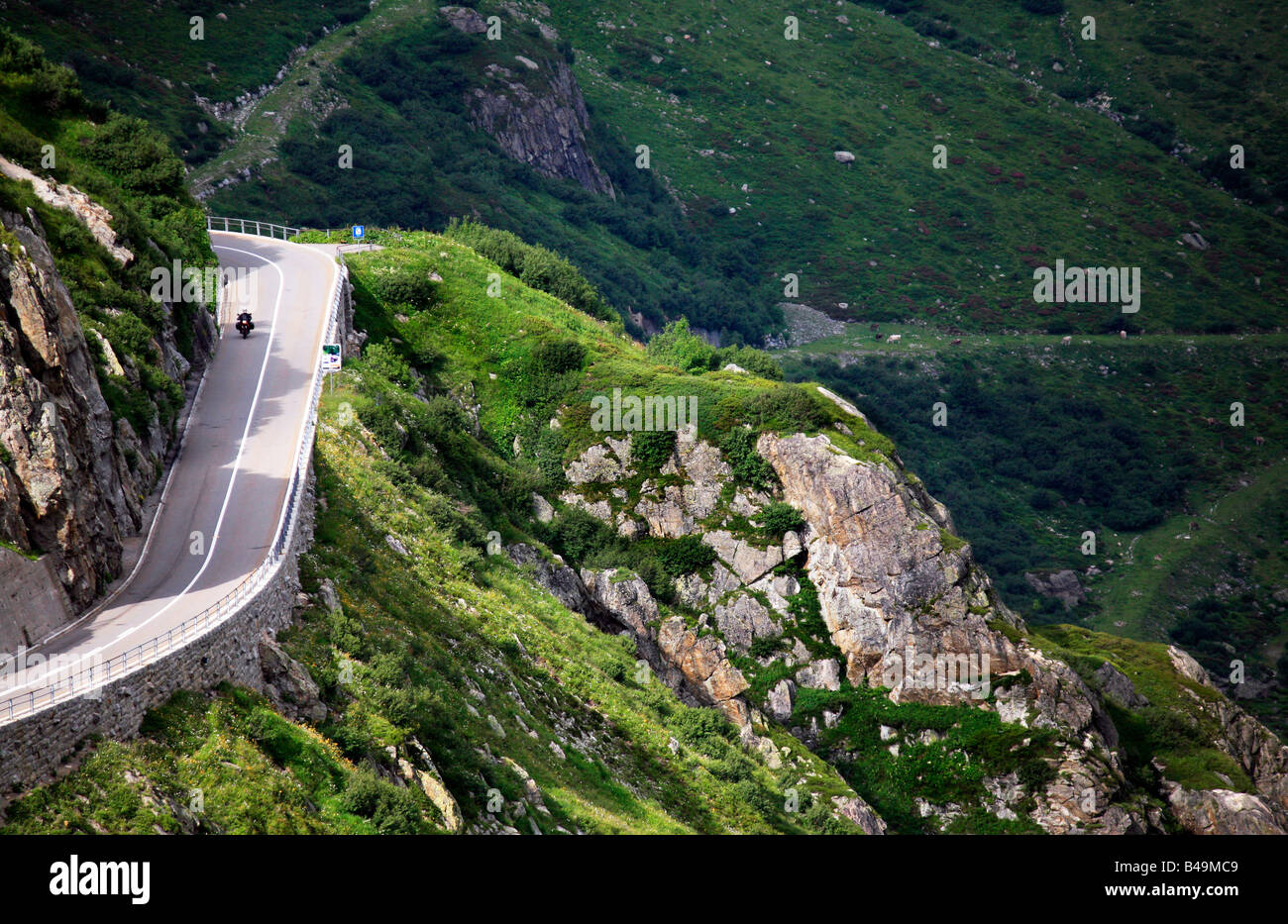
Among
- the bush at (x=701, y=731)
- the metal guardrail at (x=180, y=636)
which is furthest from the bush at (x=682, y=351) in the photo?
the metal guardrail at (x=180, y=636)

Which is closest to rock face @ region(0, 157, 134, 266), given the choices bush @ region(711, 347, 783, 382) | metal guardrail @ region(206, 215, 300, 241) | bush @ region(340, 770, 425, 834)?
metal guardrail @ region(206, 215, 300, 241)

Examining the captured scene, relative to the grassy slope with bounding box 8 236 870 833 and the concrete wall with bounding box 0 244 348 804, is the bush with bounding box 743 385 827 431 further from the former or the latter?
the concrete wall with bounding box 0 244 348 804

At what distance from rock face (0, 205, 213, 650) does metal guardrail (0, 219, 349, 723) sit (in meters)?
3.28

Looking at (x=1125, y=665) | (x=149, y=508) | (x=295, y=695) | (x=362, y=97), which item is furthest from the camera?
(x=362, y=97)

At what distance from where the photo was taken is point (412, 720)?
31.9 meters

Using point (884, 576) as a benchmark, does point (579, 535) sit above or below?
above

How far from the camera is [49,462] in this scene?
30.5 meters

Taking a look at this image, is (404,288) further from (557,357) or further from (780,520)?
(780,520)

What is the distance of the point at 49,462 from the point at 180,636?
22.1 feet

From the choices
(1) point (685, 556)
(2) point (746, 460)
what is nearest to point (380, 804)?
(1) point (685, 556)

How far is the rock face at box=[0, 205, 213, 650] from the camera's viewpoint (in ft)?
94.4

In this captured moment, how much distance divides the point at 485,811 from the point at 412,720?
10.7ft

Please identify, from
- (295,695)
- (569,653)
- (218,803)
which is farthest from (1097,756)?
(218,803)

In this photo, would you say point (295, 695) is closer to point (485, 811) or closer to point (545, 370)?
point (485, 811)
